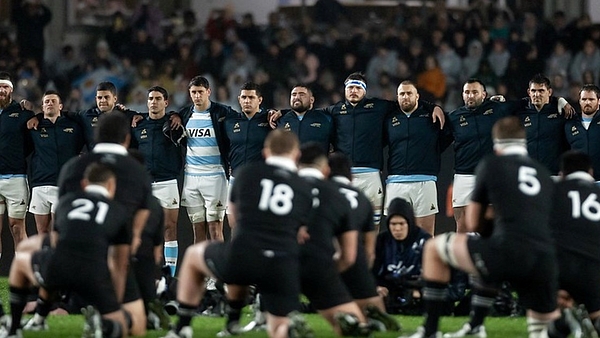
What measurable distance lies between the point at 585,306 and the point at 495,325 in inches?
66.8

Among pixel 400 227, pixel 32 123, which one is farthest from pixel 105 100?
pixel 400 227

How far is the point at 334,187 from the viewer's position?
9.51 m

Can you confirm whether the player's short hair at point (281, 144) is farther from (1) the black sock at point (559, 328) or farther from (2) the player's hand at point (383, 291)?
(2) the player's hand at point (383, 291)

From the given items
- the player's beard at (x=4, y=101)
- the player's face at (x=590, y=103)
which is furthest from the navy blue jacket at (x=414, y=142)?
the player's beard at (x=4, y=101)

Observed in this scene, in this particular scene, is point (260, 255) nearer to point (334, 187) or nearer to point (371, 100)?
point (334, 187)

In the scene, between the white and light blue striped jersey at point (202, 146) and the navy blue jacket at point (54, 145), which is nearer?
the white and light blue striped jersey at point (202, 146)

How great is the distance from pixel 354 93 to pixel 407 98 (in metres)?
0.58

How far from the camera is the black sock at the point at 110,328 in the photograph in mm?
8961

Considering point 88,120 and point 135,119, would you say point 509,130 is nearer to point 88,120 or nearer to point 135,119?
point 135,119

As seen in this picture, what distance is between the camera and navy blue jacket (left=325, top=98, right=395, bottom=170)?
1358 centimetres

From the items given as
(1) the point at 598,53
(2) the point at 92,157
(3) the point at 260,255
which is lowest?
(3) the point at 260,255

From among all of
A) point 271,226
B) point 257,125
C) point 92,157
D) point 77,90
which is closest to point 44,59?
point 77,90

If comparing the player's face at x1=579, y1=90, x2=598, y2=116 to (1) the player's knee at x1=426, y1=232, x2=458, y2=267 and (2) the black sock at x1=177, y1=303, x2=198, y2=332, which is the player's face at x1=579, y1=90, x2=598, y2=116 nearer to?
(1) the player's knee at x1=426, y1=232, x2=458, y2=267

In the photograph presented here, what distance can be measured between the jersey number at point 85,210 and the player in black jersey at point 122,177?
18.4 inches
